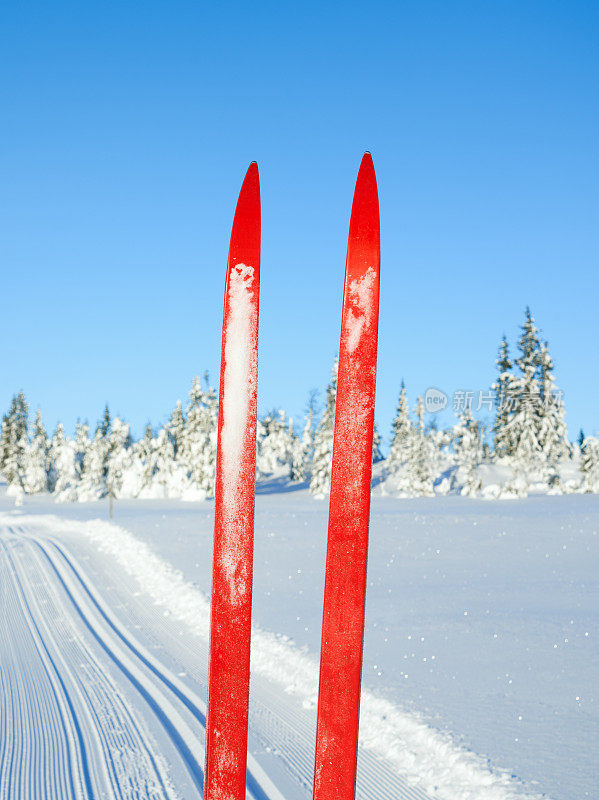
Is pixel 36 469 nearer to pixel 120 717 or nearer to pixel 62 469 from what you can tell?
pixel 62 469

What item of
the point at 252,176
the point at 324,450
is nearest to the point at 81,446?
the point at 324,450

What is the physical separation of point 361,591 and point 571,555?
1414 cm

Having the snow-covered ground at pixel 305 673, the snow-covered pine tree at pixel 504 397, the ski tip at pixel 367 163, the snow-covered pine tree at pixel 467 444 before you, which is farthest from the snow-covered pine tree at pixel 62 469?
the ski tip at pixel 367 163

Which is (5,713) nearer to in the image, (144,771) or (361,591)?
(144,771)

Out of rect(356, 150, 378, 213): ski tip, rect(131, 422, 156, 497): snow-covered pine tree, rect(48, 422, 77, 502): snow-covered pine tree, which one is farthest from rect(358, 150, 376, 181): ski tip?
rect(48, 422, 77, 502): snow-covered pine tree

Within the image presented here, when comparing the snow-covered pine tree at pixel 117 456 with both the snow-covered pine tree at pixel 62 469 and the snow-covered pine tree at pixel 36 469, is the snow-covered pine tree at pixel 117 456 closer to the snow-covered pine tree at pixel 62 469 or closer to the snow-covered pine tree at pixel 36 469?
the snow-covered pine tree at pixel 62 469

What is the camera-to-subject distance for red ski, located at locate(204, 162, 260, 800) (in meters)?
4.70

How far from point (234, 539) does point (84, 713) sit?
14.1ft

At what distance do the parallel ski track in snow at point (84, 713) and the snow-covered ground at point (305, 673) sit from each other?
3 cm

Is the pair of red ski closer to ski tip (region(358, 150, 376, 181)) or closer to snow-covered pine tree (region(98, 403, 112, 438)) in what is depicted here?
ski tip (region(358, 150, 376, 181))

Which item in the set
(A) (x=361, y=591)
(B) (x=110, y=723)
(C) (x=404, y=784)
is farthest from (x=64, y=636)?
(A) (x=361, y=591)

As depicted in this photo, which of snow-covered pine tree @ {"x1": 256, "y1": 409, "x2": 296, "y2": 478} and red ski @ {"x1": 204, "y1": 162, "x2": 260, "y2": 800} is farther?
snow-covered pine tree @ {"x1": 256, "y1": 409, "x2": 296, "y2": 478}

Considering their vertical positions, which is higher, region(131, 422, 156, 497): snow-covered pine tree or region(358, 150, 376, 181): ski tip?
region(358, 150, 376, 181): ski tip

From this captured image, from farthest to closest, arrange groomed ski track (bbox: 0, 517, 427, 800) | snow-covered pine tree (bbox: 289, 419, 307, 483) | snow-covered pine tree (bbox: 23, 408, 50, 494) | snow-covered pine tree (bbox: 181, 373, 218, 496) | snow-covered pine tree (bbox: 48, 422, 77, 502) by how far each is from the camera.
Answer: snow-covered pine tree (bbox: 289, 419, 307, 483)
snow-covered pine tree (bbox: 23, 408, 50, 494)
snow-covered pine tree (bbox: 48, 422, 77, 502)
snow-covered pine tree (bbox: 181, 373, 218, 496)
groomed ski track (bbox: 0, 517, 427, 800)
